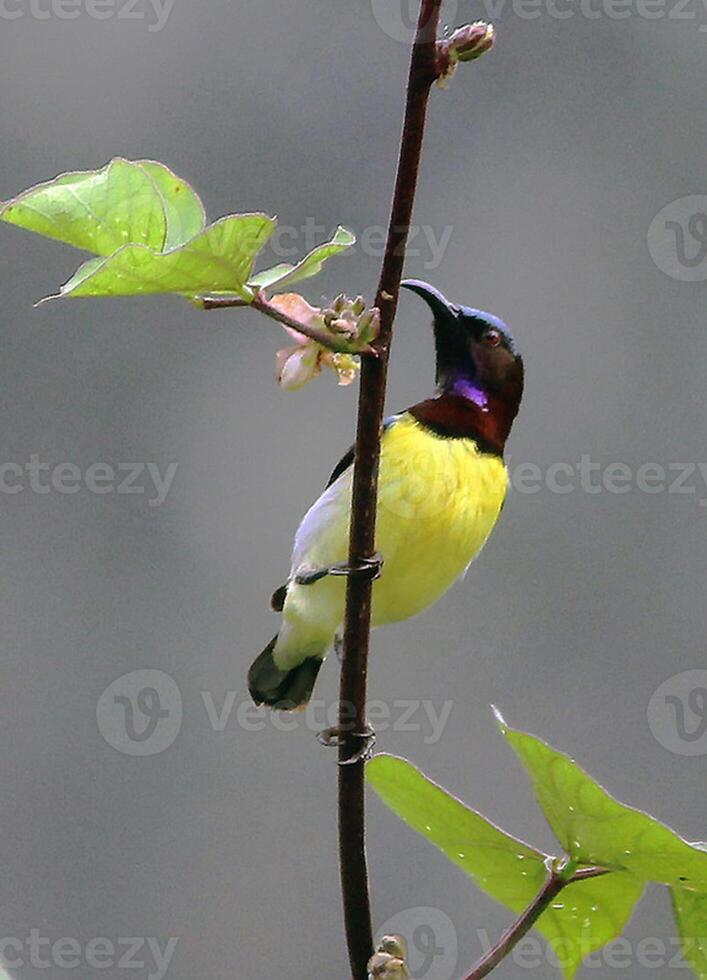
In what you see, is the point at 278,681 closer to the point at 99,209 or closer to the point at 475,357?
the point at 475,357

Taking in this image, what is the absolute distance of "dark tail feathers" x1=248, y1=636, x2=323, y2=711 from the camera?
85.2 inches

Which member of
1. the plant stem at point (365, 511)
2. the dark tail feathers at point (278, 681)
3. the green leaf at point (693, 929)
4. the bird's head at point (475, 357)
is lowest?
the green leaf at point (693, 929)

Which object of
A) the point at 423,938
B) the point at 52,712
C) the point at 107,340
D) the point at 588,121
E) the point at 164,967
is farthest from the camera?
the point at 588,121

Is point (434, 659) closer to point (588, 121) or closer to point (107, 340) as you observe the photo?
point (107, 340)

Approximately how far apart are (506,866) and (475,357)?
1.13m

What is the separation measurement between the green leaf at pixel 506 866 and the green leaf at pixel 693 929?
0.03m

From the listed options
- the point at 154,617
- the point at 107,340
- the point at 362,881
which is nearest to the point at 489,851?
the point at 362,881

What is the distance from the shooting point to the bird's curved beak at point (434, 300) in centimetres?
141

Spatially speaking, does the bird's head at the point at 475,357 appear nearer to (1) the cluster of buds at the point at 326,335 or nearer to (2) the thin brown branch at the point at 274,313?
(1) the cluster of buds at the point at 326,335

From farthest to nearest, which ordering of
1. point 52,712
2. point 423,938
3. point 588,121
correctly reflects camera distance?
1. point 588,121
2. point 52,712
3. point 423,938

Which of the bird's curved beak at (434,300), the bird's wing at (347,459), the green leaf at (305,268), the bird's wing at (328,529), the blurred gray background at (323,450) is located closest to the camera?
the green leaf at (305,268)

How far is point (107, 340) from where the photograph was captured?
460 cm

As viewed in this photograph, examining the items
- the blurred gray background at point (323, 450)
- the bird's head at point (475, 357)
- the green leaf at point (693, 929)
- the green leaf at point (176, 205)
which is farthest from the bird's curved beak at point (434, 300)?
the blurred gray background at point (323, 450)

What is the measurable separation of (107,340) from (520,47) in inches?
71.1
